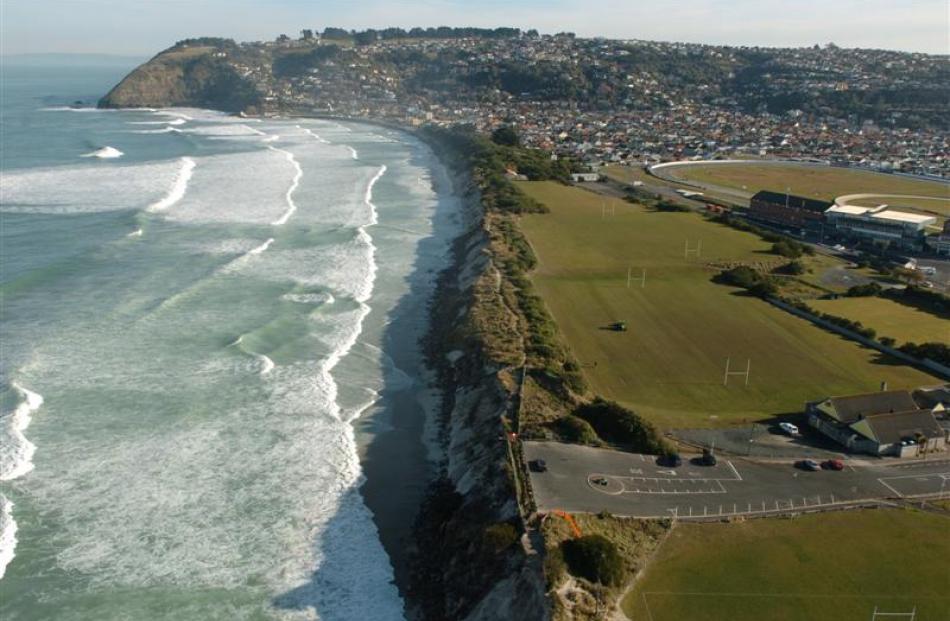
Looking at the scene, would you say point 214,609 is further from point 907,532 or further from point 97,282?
point 97,282

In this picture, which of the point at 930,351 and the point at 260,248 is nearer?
the point at 930,351

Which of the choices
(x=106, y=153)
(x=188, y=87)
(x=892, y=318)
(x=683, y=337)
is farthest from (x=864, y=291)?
(x=188, y=87)

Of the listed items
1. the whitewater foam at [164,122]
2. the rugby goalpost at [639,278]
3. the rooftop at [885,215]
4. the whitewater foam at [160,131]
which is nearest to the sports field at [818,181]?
the rooftop at [885,215]

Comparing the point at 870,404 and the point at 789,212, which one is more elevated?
the point at 789,212

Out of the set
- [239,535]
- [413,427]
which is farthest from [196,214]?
[239,535]

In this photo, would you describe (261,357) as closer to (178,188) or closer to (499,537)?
(499,537)

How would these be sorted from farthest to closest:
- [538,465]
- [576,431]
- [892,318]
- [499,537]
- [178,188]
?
1. [178,188]
2. [892,318]
3. [576,431]
4. [538,465]
5. [499,537]
